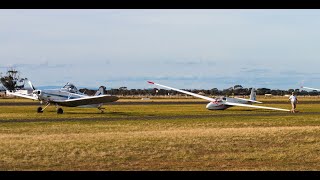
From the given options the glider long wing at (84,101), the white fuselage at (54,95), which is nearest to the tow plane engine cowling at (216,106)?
the glider long wing at (84,101)

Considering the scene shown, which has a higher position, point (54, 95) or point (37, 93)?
point (37, 93)

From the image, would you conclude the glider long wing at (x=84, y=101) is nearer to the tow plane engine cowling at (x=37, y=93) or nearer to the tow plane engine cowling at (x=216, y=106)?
the tow plane engine cowling at (x=37, y=93)

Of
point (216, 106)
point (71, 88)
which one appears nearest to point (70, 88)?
point (71, 88)

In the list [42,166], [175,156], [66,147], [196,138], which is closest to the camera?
[42,166]

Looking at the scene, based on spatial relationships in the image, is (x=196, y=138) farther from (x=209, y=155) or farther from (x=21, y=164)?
(x=21, y=164)

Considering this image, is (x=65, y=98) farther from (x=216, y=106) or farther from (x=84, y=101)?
(x=216, y=106)

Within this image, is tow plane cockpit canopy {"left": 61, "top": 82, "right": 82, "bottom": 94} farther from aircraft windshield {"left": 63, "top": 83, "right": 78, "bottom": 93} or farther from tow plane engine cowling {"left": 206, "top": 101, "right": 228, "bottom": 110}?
tow plane engine cowling {"left": 206, "top": 101, "right": 228, "bottom": 110}

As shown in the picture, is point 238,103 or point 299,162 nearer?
point 299,162

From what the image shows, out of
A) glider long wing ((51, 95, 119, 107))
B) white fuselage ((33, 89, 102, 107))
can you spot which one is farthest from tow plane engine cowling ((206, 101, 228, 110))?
white fuselage ((33, 89, 102, 107))

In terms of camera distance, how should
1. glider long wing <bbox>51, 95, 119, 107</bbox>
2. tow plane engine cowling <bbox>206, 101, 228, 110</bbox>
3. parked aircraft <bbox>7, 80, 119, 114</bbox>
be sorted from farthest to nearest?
tow plane engine cowling <bbox>206, 101, 228, 110</bbox> → parked aircraft <bbox>7, 80, 119, 114</bbox> → glider long wing <bbox>51, 95, 119, 107</bbox>

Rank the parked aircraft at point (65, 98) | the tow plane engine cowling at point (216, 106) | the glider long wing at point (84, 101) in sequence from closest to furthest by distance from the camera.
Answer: the glider long wing at point (84, 101) < the parked aircraft at point (65, 98) < the tow plane engine cowling at point (216, 106)

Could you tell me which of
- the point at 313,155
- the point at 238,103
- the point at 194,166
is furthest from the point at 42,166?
the point at 238,103

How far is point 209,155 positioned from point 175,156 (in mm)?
769

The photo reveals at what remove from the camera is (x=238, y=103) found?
40031 millimetres
